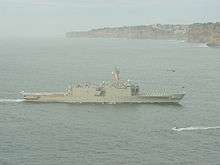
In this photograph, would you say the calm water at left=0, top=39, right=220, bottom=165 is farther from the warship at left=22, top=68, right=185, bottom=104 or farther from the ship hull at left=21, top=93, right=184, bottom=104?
the warship at left=22, top=68, right=185, bottom=104

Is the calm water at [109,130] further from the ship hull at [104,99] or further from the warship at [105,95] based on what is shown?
the warship at [105,95]

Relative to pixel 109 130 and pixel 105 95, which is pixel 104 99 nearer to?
pixel 105 95

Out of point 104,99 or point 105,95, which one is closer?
point 104,99

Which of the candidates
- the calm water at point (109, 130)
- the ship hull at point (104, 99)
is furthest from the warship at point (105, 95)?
the calm water at point (109, 130)

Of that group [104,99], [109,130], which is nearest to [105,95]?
[104,99]

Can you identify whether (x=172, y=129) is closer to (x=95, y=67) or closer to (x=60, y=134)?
(x=60, y=134)

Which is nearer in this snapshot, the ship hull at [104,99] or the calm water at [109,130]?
the calm water at [109,130]

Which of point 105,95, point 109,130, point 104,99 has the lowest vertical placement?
point 104,99

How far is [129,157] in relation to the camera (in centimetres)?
5603

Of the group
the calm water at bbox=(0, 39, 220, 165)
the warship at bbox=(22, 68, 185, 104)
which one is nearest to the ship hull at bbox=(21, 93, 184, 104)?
the warship at bbox=(22, 68, 185, 104)

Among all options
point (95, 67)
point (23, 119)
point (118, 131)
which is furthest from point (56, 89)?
point (95, 67)

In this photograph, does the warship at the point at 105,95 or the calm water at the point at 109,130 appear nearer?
the calm water at the point at 109,130

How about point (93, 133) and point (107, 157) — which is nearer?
point (107, 157)

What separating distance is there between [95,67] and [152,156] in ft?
324
